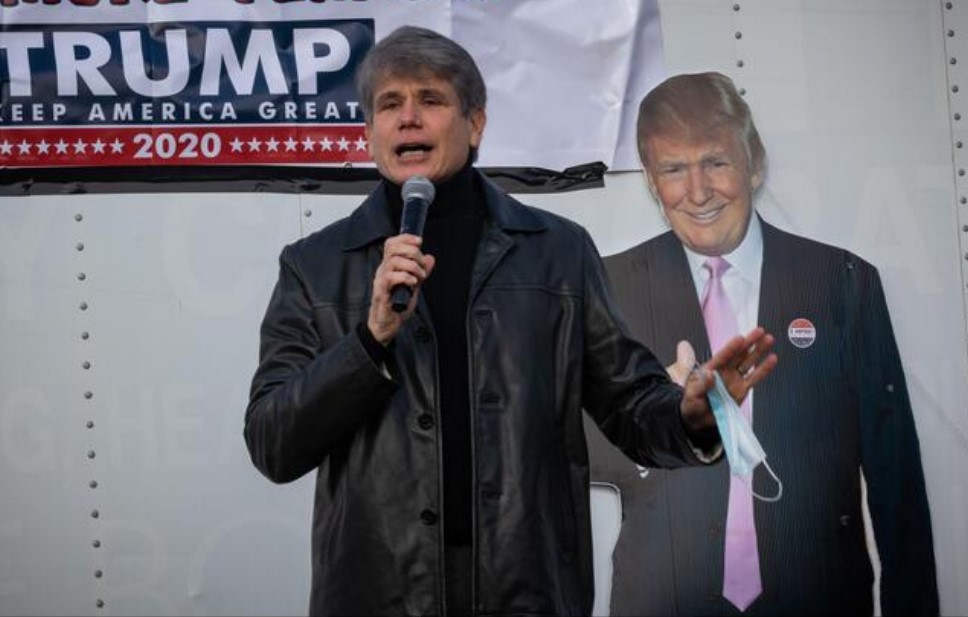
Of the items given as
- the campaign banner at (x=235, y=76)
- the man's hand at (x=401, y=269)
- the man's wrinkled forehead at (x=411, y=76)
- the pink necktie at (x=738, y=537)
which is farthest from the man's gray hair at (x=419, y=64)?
the pink necktie at (x=738, y=537)

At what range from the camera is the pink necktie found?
3273 millimetres

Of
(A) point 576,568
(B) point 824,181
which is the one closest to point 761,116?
(B) point 824,181

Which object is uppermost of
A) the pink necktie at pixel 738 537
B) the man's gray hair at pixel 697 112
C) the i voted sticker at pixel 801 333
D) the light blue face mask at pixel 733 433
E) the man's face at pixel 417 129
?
the man's gray hair at pixel 697 112

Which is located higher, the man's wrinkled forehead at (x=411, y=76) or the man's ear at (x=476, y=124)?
the man's wrinkled forehead at (x=411, y=76)

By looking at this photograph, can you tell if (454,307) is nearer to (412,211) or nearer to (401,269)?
(412,211)

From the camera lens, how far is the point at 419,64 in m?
2.38

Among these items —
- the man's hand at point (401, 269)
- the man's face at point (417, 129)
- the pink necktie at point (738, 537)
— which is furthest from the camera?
the pink necktie at point (738, 537)

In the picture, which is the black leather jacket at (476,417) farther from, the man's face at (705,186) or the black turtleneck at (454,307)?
the man's face at (705,186)

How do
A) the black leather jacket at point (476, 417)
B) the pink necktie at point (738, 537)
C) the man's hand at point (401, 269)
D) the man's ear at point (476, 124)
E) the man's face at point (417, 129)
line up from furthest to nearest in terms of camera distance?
1. the pink necktie at point (738, 537)
2. the man's ear at point (476, 124)
3. the man's face at point (417, 129)
4. the black leather jacket at point (476, 417)
5. the man's hand at point (401, 269)

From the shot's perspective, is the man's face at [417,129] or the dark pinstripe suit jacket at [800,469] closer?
the man's face at [417,129]

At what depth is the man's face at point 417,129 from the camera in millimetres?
2348

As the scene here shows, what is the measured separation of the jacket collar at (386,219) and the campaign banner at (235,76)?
0.93m

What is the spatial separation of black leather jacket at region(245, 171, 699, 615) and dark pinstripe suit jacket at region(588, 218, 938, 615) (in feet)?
3.25

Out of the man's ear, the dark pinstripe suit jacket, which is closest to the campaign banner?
the dark pinstripe suit jacket
